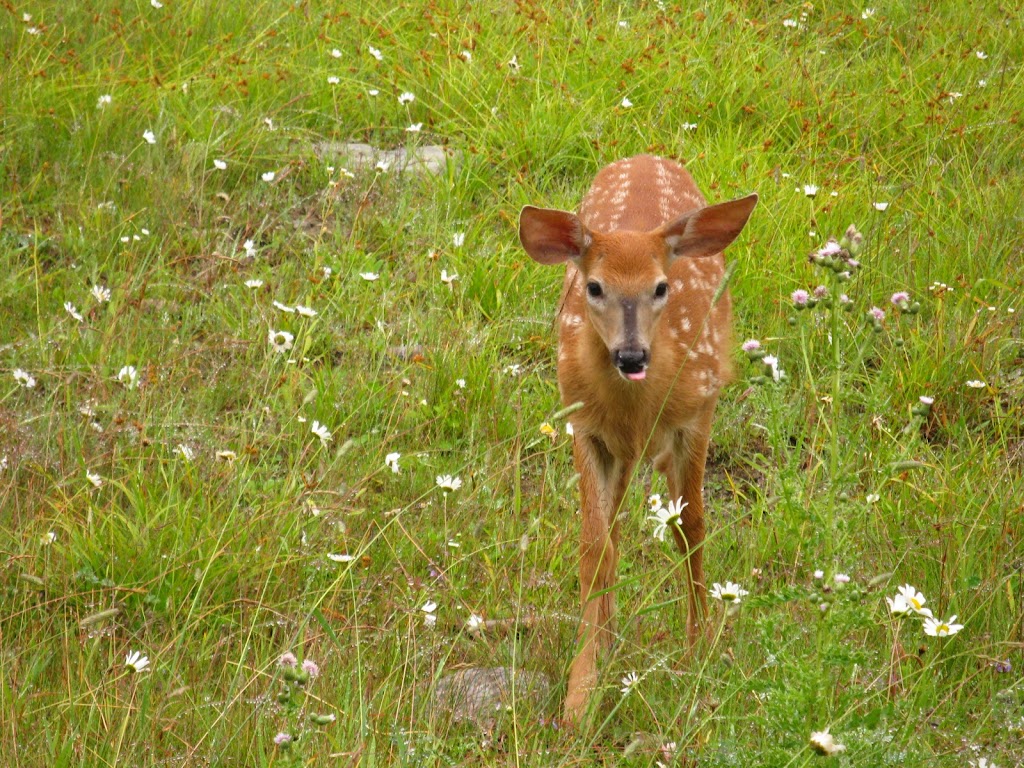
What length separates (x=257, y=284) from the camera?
16.4ft

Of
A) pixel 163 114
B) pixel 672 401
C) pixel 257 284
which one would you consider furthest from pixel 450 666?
pixel 163 114

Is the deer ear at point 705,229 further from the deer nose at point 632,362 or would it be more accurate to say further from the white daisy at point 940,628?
the white daisy at point 940,628

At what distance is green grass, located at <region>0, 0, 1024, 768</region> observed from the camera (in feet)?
9.91

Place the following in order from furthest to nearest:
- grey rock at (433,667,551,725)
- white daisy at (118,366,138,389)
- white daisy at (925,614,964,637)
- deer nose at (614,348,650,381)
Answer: white daisy at (118,366,138,389), deer nose at (614,348,650,381), grey rock at (433,667,551,725), white daisy at (925,614,964,637)

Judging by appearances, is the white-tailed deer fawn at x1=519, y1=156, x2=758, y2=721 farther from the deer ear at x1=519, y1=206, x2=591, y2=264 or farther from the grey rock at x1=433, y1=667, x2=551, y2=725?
the grey rock at x1=433, y1=667, x2=551, y2=725

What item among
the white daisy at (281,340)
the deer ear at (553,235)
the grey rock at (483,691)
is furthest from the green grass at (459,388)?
the deer ear at (553,235)

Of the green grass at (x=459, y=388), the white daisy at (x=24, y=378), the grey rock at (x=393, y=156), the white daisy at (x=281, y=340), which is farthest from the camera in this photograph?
the grey rock at (x=393, y=156)

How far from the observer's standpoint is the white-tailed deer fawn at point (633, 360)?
390 centimetres

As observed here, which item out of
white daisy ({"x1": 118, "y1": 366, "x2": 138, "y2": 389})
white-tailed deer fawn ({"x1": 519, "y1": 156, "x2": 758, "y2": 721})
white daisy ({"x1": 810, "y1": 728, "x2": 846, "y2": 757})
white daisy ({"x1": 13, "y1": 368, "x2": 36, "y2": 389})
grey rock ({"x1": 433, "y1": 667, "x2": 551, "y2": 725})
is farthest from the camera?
white daisy ({"x1": 118, "y1": 366, "x2": 138, "y2": 389})

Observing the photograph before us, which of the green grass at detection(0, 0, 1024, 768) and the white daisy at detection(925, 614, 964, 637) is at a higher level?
the white daisy at detection(925, 614, 964, 637)

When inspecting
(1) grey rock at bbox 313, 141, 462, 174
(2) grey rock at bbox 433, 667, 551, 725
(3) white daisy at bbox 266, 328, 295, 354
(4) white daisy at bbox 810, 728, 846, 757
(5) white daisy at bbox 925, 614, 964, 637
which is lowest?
(1) grey rock at bbox 313, 141, 462, 174

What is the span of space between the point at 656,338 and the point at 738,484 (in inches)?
31.7

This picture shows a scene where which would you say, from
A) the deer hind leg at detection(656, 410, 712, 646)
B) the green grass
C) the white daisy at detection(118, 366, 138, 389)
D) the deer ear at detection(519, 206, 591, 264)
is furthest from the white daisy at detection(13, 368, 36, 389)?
the deer hind leg at detection(656, 410, 712, 646)

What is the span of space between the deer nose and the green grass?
41 cm
